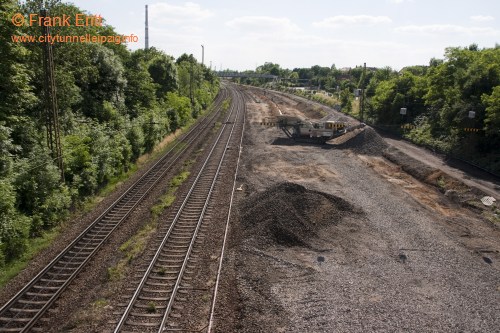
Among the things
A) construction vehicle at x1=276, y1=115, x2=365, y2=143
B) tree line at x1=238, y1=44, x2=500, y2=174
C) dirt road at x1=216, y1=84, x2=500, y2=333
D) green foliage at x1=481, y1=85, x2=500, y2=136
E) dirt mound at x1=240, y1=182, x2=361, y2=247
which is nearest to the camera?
dirt road at x1=216, y1=84, x2=500, y2=333

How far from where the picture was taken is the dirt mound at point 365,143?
38.1 m

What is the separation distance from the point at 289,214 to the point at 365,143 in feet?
76.1

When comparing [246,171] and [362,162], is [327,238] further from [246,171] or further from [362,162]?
[362,162]

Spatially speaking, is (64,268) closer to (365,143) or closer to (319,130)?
(365,143)

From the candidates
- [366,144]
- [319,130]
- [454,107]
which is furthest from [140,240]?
[454,107]

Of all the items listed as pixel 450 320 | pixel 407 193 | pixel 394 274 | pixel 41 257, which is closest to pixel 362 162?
pixel 407 193

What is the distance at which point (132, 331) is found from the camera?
36.6 ft

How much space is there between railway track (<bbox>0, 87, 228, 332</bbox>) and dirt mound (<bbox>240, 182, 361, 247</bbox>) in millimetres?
6256

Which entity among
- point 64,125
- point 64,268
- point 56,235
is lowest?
point 64,268

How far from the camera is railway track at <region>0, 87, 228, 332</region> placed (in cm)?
1199

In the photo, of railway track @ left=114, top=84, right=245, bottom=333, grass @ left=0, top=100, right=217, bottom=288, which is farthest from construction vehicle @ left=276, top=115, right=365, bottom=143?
railway track @ left=114, top=84, right=245, bottom=333

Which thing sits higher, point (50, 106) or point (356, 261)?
point (50, 106)

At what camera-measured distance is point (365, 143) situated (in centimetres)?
3975

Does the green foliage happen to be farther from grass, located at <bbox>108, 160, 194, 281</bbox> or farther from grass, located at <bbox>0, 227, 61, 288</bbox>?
grass, located at <bbox>0, 227, 61, 288</bbox>
